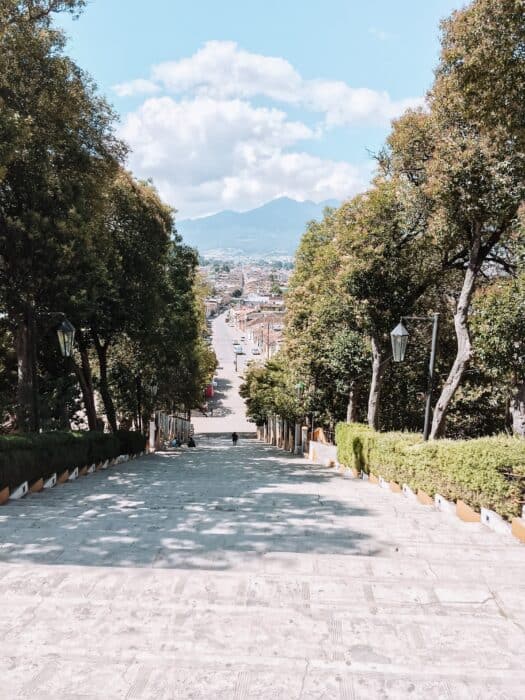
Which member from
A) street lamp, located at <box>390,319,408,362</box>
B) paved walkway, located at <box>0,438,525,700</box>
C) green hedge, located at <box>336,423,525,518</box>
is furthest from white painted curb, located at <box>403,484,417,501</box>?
paved walkway, located at <box>0,438,525,700</box>

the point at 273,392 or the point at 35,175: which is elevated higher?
the point at 35,175

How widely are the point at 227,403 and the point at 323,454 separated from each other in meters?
59.4

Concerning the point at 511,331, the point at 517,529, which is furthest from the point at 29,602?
the point at 511,331

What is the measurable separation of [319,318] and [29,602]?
17.9 meters

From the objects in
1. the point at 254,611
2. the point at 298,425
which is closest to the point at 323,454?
the point at 298,425

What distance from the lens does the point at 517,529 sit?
23.3 feet

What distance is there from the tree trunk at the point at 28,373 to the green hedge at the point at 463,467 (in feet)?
25.8

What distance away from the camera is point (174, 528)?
6602 mm

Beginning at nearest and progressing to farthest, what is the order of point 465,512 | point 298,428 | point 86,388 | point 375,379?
point 465,512, point 375,379, point 86,388, point 298,428

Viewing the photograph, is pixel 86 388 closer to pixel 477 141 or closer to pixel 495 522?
pixel 477 141

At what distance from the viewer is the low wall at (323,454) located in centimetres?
2316

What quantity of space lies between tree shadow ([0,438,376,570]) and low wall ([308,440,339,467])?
12.7 m

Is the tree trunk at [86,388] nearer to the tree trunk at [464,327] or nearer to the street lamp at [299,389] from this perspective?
the street lamp at [299,389]

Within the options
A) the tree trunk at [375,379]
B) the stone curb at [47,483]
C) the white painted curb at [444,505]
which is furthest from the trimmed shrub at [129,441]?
the white painted curb at [444,505]
